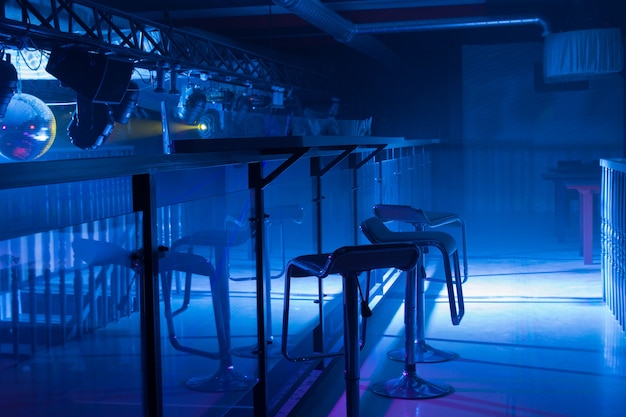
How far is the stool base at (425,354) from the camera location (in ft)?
13.2

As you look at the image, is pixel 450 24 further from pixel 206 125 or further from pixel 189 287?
pixel 189 287

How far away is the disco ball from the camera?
5.68 metres

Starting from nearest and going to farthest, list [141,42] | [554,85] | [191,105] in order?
[141,42], [191,105], [554,85]

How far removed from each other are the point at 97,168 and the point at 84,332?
0.34 metres

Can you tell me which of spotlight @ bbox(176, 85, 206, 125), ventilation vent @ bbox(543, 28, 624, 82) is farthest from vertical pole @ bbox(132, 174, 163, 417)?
spotlight @ bbox(176, 85, 206, 125)

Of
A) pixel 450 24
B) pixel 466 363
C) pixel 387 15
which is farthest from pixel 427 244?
pixel 387 15

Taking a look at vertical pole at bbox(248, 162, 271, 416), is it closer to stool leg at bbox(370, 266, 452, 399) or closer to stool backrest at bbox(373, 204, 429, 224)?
stool leg at bbox(370, 266, 452, 399)

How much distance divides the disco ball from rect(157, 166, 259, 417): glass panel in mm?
3534

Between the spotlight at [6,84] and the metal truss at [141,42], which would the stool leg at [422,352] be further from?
the metal truss at [141,42]

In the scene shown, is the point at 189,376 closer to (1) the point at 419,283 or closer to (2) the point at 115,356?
(2) the point at 115,356

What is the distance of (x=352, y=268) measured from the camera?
8.20 feet

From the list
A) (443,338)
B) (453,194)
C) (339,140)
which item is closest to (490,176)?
(453,194)

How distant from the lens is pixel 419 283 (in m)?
3.77

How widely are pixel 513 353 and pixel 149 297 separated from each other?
2771 mm
